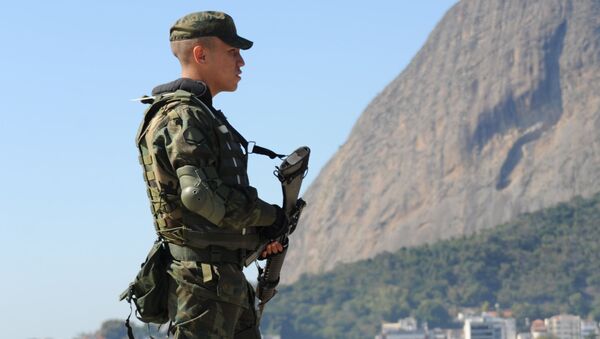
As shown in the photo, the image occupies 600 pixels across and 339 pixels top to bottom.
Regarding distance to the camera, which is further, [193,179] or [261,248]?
[261,248]

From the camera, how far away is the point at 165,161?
6.70 meters

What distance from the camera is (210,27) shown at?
6.79 m

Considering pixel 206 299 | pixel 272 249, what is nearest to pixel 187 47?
pixel 272 249

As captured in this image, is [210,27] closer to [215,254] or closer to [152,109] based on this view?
[152,109]

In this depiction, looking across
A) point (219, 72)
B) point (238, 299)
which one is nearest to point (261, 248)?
point (238, 299)


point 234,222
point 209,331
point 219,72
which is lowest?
point 209,331

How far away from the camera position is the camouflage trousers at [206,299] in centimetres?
662

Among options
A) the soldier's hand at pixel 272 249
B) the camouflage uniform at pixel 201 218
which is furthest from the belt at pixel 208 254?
the soldier's hand at pixel 272 249

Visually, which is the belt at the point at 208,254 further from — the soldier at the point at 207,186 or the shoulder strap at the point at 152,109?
the shoulder strap at the point at 152,109

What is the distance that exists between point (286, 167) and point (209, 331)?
785mm

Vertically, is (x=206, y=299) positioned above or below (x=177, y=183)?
below

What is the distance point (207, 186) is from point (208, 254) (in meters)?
0.37

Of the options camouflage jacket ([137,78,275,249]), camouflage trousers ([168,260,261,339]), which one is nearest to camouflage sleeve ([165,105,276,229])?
camouflage jacket ([137,78,275,249])

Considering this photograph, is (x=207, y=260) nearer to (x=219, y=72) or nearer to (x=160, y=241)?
(x=160, y=241)
